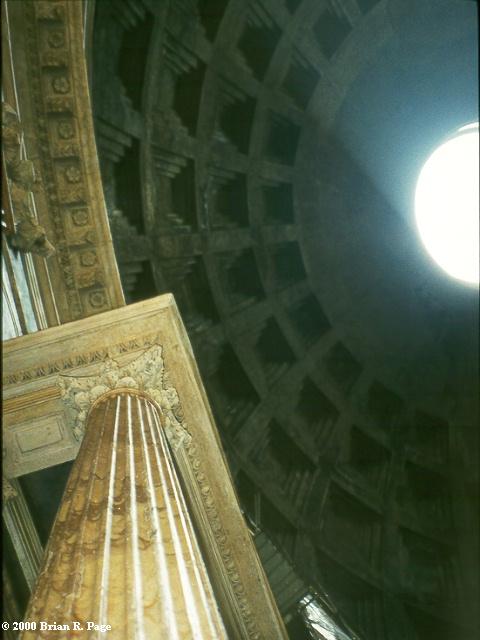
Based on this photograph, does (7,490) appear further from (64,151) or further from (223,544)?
(64,151)

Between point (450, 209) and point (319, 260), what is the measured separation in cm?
588

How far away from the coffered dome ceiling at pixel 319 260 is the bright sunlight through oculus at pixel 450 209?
2.31 ft

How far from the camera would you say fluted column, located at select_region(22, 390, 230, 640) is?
510 cm

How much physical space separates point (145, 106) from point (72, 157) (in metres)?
5.25

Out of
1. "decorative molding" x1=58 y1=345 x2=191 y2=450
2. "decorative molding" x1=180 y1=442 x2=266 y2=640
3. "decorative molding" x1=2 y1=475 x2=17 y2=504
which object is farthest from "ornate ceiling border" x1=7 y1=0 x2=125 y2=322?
"decorative molding" x1=180 y1=442 x2=266 y2=640

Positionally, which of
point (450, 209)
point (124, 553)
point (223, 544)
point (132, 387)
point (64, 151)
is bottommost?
point (223, 544)

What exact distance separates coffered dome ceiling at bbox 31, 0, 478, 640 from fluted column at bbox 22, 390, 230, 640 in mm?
9552

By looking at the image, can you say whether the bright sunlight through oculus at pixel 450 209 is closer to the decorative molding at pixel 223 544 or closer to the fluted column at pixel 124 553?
the decorative molding at pixel 223 544

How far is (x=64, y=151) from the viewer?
35.4 ft

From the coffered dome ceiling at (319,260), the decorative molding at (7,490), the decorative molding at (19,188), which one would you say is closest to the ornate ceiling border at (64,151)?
the decorative molding at (19,188)

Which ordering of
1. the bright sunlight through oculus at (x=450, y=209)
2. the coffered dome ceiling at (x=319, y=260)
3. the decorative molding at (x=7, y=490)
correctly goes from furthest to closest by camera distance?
the bright sunlight through oculus at (x=450, y=209) < the coffered dome ceiling at (x=319, y=260) < the decorative molding at (x=7, y=490)

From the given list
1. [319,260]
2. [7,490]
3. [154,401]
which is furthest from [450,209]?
[7,490]

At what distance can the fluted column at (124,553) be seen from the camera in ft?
16.7

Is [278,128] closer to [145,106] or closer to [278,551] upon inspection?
[145,106]
